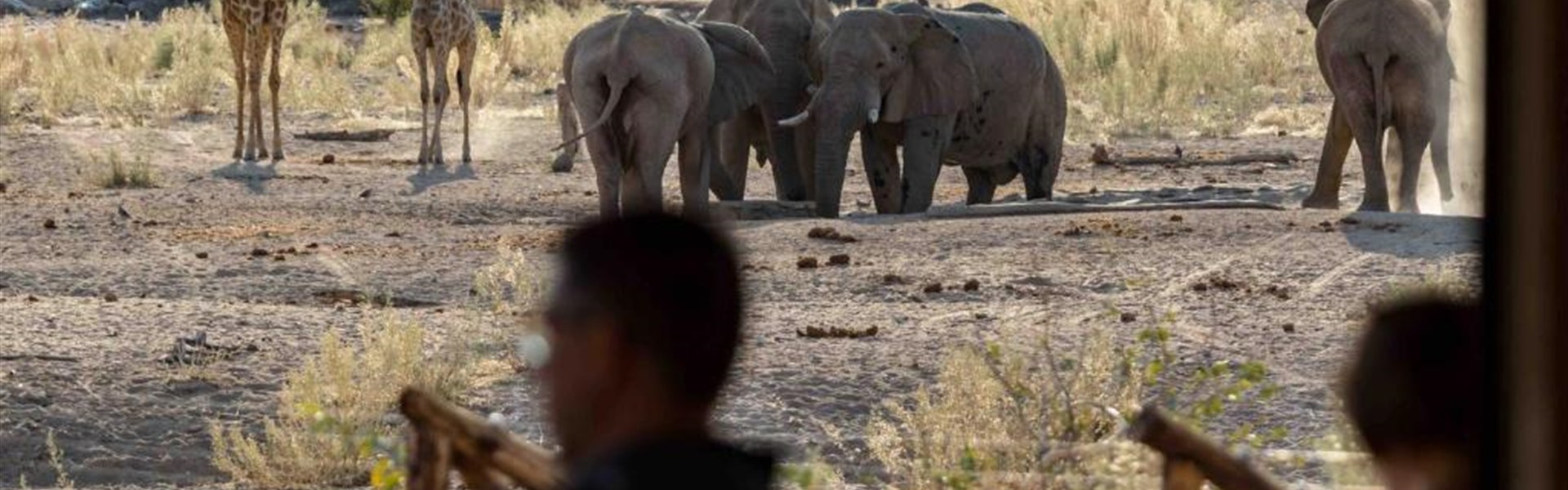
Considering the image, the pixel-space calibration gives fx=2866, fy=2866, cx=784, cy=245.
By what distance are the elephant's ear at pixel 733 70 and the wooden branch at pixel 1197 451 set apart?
12.2 meters

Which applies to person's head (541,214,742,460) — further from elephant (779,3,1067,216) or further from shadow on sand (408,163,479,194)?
shadow on sand (408,163,479,194)

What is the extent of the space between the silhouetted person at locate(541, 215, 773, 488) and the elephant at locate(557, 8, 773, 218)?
1220 centimetres

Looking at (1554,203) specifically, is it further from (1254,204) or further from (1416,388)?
(1254,204)

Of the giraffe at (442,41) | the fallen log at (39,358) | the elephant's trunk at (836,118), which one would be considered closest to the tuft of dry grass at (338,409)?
the fallen log at (39,358)

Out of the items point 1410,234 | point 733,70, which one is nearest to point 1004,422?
point 1410,234

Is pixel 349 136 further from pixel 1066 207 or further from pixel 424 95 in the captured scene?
pixel 1066 207

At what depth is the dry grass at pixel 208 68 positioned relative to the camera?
25.8 metres

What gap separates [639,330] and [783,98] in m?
14.6

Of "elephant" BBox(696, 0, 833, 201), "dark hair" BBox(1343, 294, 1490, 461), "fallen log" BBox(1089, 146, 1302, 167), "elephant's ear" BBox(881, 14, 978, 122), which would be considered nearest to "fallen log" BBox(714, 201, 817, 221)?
"elephant" BBox(696, 0, 833, 201)

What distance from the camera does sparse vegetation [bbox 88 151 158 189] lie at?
19.0 m

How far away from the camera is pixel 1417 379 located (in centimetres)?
226

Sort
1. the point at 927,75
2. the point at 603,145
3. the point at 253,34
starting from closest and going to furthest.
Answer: the point at 603,145
the point at 927,75
the point at 253,34

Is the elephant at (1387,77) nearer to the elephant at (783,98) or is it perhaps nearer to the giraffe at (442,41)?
the elephant at (783,98)

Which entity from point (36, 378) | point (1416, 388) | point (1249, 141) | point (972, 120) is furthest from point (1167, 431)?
point (1249, 141)
